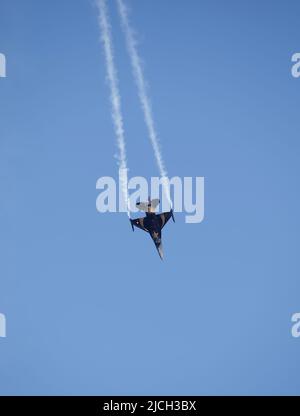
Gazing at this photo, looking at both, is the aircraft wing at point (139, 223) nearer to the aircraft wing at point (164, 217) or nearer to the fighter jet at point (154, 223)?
the fighter jet at point (154, 223)

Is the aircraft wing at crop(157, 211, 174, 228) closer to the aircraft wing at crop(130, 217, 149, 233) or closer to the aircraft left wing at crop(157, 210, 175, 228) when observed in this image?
the aircraft left wing at crop(157, 210, 175, 228)

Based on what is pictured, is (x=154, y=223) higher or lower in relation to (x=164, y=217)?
lower

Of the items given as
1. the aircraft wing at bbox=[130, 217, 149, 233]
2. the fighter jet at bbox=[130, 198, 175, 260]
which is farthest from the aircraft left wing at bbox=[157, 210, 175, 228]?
the aircraft wing at bbox=[130, 217, 149, 233]

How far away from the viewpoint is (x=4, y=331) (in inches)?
1511

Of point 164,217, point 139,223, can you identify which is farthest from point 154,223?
point 139,223

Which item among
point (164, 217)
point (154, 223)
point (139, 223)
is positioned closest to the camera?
point (164, 217)

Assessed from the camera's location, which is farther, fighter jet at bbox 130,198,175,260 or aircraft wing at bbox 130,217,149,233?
aircraft wing at bbox 130,217,149,233

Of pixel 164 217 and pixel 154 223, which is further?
pixel 154 223

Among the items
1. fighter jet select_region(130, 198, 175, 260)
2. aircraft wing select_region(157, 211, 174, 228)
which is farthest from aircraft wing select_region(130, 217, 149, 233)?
aircraft wing select_region(157, 211, 174, 228)

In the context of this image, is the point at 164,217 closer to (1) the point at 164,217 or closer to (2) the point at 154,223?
(1) the point at 164,217
